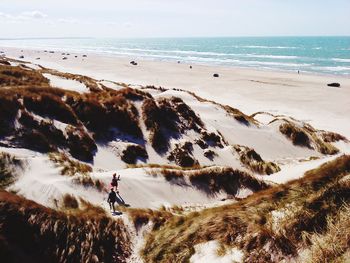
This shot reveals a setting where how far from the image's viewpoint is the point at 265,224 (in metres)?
8.14

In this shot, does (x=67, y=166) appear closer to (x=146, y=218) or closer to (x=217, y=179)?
(x=146, y=218)

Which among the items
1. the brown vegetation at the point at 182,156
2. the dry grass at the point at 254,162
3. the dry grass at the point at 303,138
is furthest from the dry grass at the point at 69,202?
the dry grass at the point at 303,138

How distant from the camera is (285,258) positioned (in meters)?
A: 7.08

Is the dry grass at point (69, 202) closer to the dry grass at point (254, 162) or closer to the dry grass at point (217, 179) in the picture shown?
the dry grass at point (217, 179)

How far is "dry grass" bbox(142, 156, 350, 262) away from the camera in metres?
7.47

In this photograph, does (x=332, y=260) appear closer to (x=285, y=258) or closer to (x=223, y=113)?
(x=285, y=258)

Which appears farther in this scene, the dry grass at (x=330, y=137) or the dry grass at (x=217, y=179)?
the dry grass at (x=330, y=137)

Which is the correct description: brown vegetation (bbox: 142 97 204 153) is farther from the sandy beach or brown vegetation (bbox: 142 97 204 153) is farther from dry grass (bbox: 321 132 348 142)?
the sandy beach

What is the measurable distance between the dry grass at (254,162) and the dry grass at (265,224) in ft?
28.4

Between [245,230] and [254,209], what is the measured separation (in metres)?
1.11

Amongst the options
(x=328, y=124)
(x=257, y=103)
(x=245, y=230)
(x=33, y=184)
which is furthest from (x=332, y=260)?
(x=257, y=103)

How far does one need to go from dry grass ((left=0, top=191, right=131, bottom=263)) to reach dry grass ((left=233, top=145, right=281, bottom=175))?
10.9 m

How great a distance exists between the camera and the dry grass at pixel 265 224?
7469 millimetres

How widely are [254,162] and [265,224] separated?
1193 centimetres
